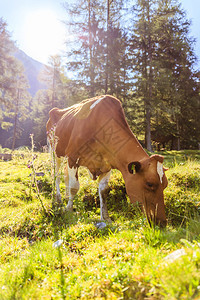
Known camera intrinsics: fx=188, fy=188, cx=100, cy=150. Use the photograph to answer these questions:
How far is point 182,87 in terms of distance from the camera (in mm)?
21359

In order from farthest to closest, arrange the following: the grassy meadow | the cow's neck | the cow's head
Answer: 1. the cow's neck
2. the cow's head
3. the grassy meadow

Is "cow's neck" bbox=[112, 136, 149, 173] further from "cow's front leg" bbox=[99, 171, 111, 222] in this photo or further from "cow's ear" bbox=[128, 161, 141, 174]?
"cow's front leg" bbox=[99, 171, 111, 222]

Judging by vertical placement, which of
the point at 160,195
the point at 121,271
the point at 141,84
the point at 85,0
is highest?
the point at 85,0

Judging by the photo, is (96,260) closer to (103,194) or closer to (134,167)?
(134,167)

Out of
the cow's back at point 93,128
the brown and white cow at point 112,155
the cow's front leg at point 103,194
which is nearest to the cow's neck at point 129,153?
the brown and white cow at point 112,155

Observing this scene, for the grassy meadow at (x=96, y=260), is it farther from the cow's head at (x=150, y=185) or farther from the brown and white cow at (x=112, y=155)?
the brown and white cow at (x=112, y=155)

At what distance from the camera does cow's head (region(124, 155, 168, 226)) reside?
313 cm

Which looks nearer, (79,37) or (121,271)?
(121,271)

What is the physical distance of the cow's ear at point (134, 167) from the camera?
10.7 ft

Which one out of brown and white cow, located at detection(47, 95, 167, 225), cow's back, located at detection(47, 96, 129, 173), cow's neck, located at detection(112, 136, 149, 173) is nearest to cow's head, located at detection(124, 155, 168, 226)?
brown and white cow, located at detection(47, 95, 167, 225)

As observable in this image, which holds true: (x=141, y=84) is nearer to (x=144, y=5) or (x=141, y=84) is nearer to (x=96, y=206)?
(x=144, y=5)

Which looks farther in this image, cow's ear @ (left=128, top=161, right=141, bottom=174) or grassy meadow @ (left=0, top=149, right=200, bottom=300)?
cow's ear @ (left=128, top=161, right=141, bottom=174)

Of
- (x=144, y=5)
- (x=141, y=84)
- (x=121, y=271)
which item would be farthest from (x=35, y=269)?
(x=144, y=5)

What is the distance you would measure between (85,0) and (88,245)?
19693 mm
